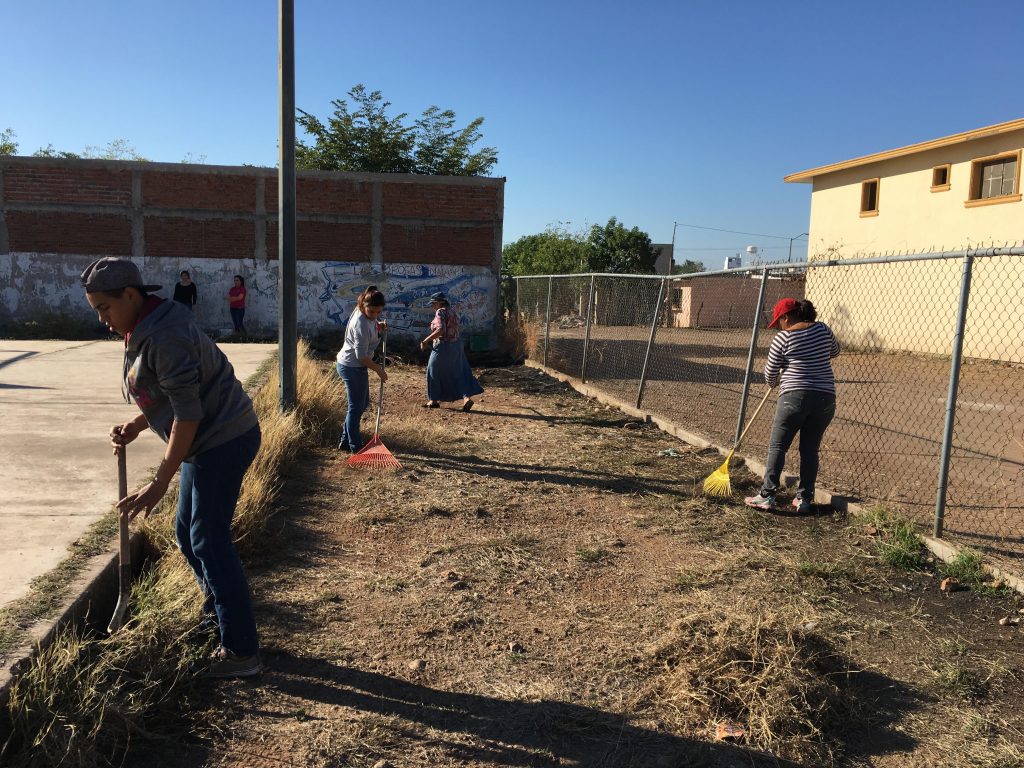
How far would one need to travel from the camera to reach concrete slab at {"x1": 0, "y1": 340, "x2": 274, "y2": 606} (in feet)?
13.3

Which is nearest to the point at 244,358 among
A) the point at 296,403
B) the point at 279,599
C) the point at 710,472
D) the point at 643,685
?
the point at 296,403

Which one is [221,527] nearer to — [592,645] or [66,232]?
[592,645]

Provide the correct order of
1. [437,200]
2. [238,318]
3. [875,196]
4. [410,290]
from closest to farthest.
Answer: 1. [238,318]
2. [437,200]
3. [410,290]
4. [875,196]

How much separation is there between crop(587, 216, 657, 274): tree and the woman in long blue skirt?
27226 millimetres

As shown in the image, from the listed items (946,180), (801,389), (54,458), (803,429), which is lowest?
(54,458)

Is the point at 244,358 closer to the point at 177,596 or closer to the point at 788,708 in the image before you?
the point at 177,596

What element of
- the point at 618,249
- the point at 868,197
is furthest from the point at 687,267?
the point at 868,197

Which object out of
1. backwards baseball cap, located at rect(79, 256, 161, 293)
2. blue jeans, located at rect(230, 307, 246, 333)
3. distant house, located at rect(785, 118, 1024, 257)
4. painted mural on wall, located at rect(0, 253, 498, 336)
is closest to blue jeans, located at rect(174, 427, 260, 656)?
backwards baseball cap, located at rect(79, 256, 161, 293)

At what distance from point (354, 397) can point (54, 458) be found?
2525mm

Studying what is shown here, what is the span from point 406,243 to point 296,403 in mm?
11245

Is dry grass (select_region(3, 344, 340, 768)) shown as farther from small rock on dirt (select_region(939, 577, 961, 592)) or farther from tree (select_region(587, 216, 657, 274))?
tree (select_region(587, 216, 657, 274))

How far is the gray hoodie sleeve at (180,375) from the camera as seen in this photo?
287 centimetres

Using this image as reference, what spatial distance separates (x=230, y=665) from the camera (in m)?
3.32

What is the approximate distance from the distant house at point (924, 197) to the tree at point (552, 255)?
1404cm
